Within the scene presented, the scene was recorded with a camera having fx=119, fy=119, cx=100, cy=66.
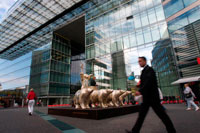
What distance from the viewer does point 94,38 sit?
82.1 ft

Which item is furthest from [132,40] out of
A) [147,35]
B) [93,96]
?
[93,96]

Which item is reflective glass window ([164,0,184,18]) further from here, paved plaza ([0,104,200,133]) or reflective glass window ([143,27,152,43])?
paved plaza ([0,104,200,133])

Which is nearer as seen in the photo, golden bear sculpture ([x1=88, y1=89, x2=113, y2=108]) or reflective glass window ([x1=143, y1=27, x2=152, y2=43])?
golden bear sculpture ([x1=88, y1=89, x2=113, y2=108])

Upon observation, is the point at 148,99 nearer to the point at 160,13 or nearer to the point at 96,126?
the point at 96,126

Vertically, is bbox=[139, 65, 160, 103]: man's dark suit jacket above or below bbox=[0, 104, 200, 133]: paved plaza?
above

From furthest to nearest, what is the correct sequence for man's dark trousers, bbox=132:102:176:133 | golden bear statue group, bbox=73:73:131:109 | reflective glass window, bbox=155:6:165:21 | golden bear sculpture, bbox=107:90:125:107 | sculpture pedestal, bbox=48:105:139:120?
reflective glass window, bbox=155:6:165:21
golden bear sculpture, bbox=107:90:125:107
golden bear statue group, bbox=73:73:131:109
sculpture pedestal, bbox=48:105:139:120
man's dark trousers, bbox=132:102:176:133

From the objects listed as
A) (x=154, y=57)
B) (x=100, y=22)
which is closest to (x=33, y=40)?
(x=100, y=22)

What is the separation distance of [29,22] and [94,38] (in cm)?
1637

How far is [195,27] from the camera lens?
15570 mm

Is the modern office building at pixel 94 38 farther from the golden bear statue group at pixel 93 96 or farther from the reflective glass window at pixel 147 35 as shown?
the golden bear statue group at pixel 93 96

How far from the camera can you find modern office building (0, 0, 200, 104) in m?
17.9

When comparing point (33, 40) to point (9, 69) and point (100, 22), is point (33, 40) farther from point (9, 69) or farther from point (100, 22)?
point (100, 22)

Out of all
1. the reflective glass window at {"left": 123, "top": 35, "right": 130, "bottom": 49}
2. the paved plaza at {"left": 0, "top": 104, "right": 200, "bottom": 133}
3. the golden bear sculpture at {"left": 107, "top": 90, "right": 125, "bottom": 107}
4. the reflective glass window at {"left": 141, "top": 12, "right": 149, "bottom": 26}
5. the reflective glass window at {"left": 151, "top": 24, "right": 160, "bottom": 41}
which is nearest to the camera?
the paved plaza at {"left": 0, "top": 104, "right": 200, "bottom": 133}

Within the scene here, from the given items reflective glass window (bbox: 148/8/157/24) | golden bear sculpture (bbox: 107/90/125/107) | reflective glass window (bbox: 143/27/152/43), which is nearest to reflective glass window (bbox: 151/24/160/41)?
reflective glass window (bbox: 143/27/152/43)
